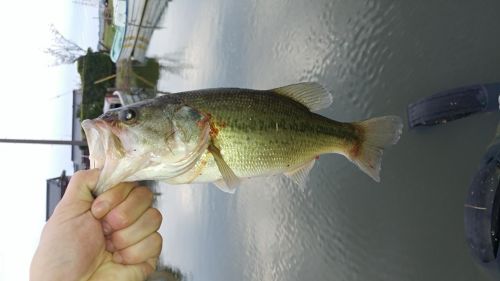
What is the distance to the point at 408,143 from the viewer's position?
4086 millimetres

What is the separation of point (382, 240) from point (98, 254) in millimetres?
3398

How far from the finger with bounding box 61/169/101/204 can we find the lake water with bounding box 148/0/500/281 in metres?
2.93

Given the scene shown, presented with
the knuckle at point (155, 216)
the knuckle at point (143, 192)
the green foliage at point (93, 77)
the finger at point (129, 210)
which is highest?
the knuckle at point (143, 192)

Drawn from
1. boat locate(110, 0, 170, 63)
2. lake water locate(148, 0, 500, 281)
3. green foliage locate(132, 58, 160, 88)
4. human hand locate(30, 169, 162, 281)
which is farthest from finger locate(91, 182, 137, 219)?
green foliage locate(132, 58, 160, 88)

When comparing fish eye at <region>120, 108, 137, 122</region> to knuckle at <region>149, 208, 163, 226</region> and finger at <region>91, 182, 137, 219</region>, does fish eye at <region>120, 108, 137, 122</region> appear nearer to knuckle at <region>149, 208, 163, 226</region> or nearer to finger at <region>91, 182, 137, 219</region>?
finger at <region>91, 182, 137, 219</region>

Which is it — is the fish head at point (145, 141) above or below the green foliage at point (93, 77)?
above

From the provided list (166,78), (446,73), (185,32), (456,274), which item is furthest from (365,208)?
(166,78)

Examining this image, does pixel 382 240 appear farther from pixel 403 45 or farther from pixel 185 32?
pixel 185 32

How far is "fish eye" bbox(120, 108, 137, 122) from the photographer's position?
6.01 feet

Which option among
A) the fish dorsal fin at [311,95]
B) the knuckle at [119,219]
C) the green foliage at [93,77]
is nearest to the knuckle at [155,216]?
the knuckle at [119,219]

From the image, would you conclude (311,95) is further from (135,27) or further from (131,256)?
(135,27)

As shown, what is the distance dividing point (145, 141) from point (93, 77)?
1802 cm

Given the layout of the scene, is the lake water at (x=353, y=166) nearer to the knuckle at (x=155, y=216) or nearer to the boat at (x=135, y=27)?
the knuckle at (x=155, y=216)

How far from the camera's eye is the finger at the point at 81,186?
179 cm
